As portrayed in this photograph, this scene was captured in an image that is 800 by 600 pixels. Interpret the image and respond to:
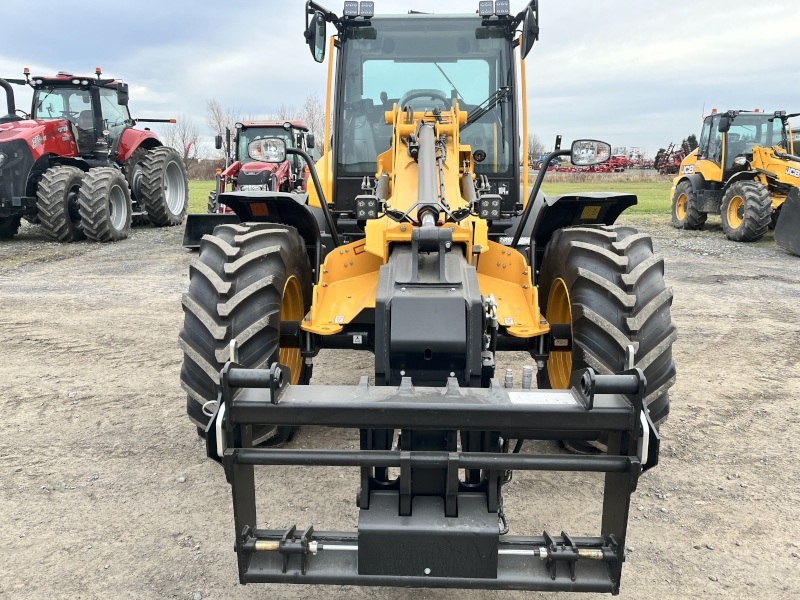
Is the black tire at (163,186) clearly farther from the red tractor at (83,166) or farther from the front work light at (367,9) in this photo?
the front work light at (367,9)

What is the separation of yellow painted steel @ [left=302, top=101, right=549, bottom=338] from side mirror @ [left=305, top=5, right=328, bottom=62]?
935mm

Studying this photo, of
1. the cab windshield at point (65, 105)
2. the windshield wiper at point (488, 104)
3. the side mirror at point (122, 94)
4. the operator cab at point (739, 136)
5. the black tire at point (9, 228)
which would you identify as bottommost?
the black tire at point (9, 228)

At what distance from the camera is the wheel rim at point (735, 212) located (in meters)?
13.7

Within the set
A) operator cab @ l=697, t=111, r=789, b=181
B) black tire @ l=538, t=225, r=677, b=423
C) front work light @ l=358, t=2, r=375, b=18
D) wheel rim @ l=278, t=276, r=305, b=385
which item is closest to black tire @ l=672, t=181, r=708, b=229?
operator cab @ l=697, t=111, r=789, b=181

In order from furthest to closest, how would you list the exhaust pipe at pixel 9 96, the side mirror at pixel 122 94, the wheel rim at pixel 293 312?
the side mirror at pixel 122 94
the exhaust pipe at pixel 9 96
the wheel rim at pixel 293 312

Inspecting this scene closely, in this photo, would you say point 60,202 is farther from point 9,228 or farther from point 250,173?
point 250,173

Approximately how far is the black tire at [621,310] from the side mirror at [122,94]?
14.1 metres

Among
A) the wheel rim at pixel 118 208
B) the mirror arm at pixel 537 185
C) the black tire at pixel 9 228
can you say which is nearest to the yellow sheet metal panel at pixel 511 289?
the mirror arm at pixel 537 185

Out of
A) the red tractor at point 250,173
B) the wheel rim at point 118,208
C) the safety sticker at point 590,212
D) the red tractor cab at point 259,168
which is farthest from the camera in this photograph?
the wheel rim at point 118,208

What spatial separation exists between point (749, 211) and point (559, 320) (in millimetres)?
11035

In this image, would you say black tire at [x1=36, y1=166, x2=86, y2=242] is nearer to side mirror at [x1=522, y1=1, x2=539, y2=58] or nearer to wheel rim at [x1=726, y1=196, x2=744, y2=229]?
side mirror at [x1=522, y1=1, x2=539, y2=58]

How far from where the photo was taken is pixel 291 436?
3842 millimetres

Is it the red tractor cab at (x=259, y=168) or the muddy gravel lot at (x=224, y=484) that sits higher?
the red tractor cab at (x=259, y=168)

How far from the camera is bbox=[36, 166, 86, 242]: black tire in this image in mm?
11695
